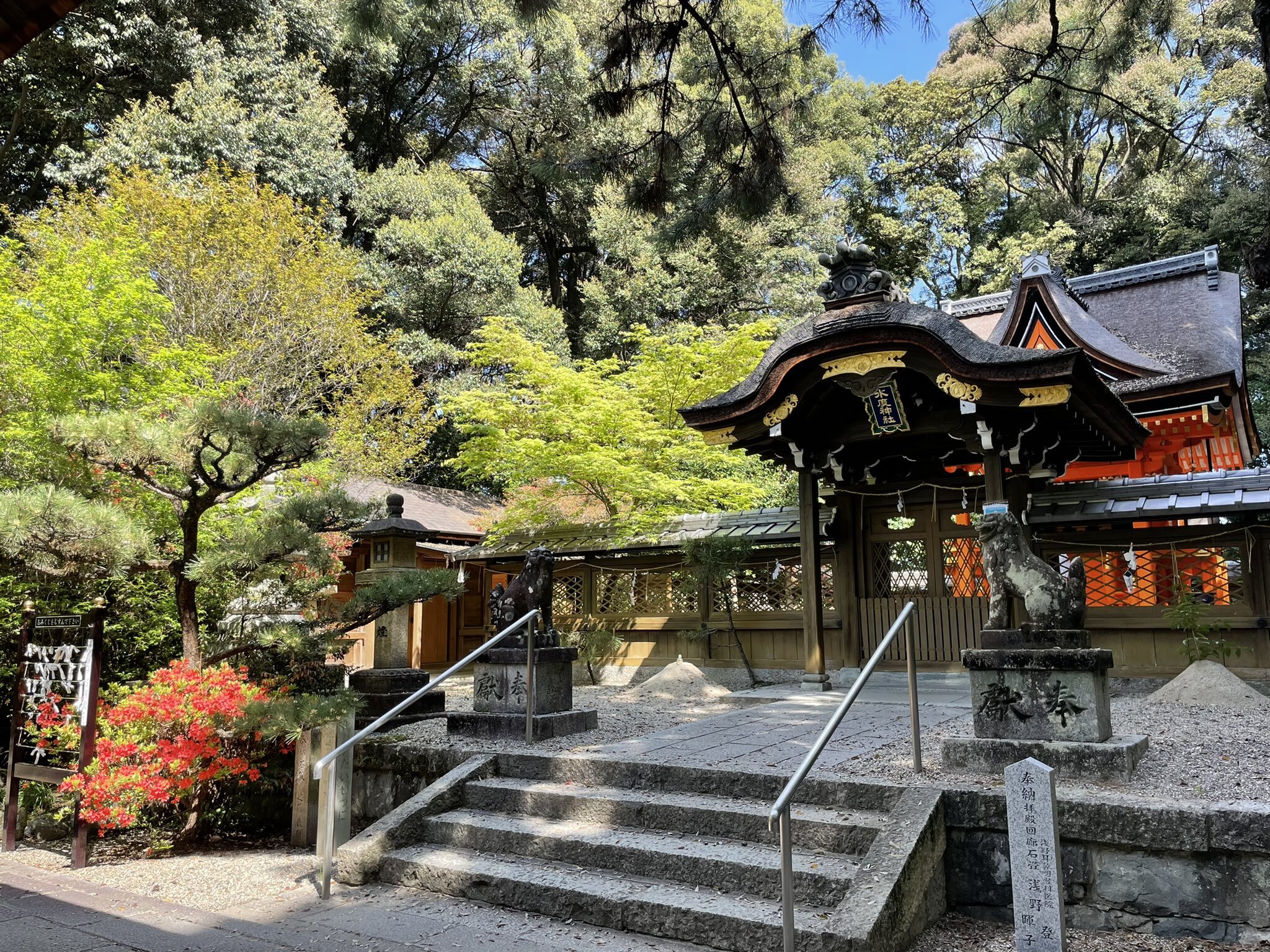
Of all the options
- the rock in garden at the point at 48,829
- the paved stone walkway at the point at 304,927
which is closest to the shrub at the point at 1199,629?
the paved stone walkway at the point at 304,927

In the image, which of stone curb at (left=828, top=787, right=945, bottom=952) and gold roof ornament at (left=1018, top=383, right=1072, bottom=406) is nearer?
stone curb at (left=828, top=787, right=945, bottom=952)

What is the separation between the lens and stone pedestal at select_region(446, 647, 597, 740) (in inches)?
251

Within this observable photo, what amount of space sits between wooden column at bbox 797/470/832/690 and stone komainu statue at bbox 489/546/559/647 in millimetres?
3339

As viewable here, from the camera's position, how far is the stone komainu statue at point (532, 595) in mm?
6953

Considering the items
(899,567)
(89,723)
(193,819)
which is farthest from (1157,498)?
(89,723)

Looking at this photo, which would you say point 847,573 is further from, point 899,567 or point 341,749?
point 341,749

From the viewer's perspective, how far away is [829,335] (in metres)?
8.09

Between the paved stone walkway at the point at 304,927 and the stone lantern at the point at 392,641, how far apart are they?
125 inches

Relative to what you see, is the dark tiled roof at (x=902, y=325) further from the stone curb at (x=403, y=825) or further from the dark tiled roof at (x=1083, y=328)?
the stone curb at (x=403, y=825)

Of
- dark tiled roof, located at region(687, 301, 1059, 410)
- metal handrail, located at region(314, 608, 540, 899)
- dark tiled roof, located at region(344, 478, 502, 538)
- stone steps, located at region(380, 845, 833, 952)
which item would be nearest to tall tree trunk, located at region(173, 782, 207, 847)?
metal handrail, located at region(314, 608, 540, 899)

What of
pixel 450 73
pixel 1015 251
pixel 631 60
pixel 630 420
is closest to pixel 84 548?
pixel 631 60

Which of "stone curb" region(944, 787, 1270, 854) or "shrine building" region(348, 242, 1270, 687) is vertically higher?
"shrine building" region(348, 242, 1270, 687)

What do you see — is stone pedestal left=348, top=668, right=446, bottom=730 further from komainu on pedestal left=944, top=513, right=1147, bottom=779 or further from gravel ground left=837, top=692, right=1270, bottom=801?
komainu on pedestal left=944, top=513, right=1147, bottom=779

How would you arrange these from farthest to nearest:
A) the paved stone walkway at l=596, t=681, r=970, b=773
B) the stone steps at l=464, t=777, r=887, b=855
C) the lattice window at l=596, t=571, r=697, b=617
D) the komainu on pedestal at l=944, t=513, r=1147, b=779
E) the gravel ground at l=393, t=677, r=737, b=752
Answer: the lattice window at l=596, t=571, r=697, b=617 < the gravel ground at l=393, t=677, r=737, b=752 < the paved stone walkway at l=596, t=681, r=970, b=773 < the komainu on pedestal at l=944, t=513, r=1147, b=779 < the stone steps at l=464, t=777, r=887, b=855
